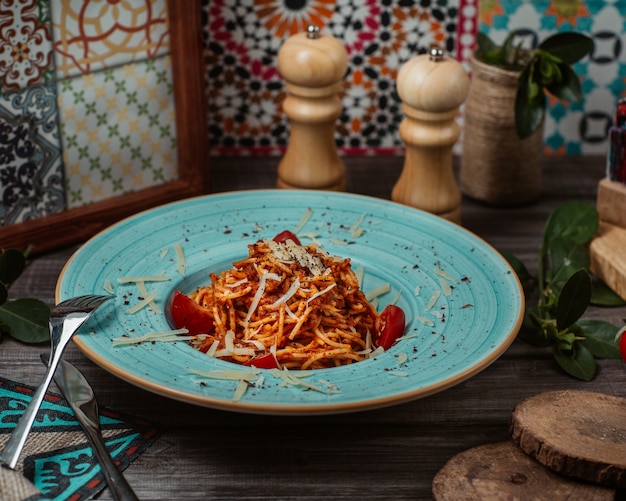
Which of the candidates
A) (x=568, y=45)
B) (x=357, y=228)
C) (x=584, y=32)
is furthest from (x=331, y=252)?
(x=584, y=32)

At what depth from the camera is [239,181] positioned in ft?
6.21

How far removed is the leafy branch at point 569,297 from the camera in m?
1.29

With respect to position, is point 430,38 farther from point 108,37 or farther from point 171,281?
point 171,281

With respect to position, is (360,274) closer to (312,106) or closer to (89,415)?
(312,106)

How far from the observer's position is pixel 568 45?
169cm

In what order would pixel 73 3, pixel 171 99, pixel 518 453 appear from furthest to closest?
1. pixel 171 99
2. pixel 73 3
3. pixel 518 453

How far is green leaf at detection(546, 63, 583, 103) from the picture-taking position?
1.66m

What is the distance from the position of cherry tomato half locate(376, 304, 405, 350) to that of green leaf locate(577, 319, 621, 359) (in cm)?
27

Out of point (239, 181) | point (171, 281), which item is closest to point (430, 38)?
point (239, 181)

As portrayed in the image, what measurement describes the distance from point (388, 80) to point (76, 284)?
3.07 feet

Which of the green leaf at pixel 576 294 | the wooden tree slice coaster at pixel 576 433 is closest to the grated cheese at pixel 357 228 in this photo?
the green leaf at pixel 576 294

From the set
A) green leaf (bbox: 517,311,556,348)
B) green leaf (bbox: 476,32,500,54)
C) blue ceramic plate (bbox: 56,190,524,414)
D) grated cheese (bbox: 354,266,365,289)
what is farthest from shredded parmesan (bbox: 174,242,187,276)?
green leaf (bbox: 476,32,500,54)

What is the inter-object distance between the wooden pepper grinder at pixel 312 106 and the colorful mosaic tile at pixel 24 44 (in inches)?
15.0

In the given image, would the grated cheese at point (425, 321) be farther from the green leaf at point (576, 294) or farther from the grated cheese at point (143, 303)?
the grated cheese at point (143, 303)
